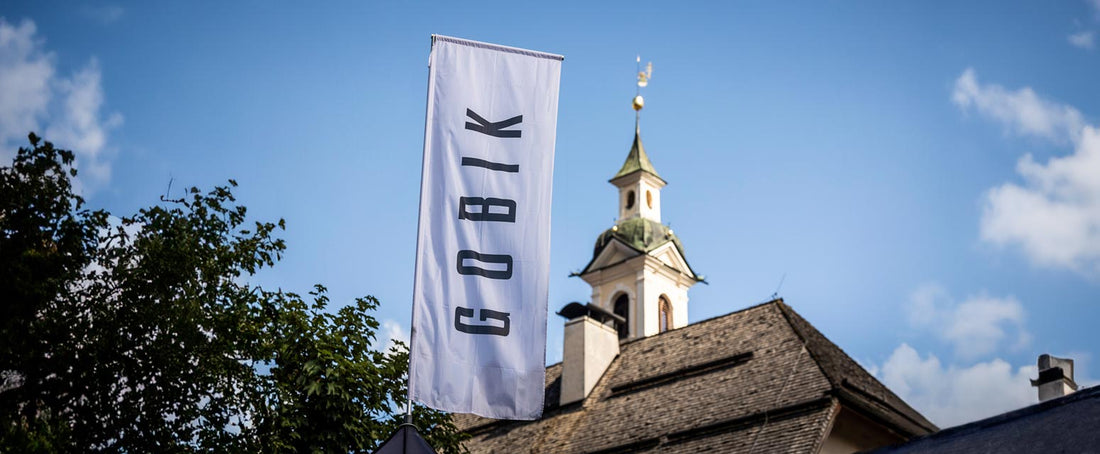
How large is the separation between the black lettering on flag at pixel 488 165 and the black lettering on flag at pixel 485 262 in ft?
2.66

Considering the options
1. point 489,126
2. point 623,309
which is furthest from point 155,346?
point 623,309

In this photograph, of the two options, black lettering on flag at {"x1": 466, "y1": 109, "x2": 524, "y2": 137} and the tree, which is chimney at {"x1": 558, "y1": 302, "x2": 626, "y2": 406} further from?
black lettering on flag at {"x1": 466, "y1": 109, "x2": 524, "y2": 137}

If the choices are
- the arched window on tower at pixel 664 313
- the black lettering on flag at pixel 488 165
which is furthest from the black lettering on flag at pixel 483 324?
the arched window on tower at pixel 664 313

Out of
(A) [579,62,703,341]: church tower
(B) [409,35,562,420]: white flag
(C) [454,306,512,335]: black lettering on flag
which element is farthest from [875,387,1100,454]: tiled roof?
(A) [579,62,703,341]: church tower

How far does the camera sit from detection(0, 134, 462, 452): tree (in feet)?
62.2

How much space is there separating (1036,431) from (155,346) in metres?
12.6

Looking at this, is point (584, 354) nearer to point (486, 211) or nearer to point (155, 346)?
point (155, 346)

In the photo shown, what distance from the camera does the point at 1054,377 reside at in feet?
70.8

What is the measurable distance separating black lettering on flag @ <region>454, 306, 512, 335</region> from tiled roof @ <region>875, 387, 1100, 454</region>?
5.55 meters

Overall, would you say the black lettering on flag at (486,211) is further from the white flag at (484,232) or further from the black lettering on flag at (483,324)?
the black lettering on flag at (483,324)

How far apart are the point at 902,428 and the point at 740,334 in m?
4.89

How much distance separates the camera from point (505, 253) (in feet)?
35.0

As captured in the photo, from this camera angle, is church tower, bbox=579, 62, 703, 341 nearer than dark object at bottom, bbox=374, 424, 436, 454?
No

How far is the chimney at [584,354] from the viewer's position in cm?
3000
